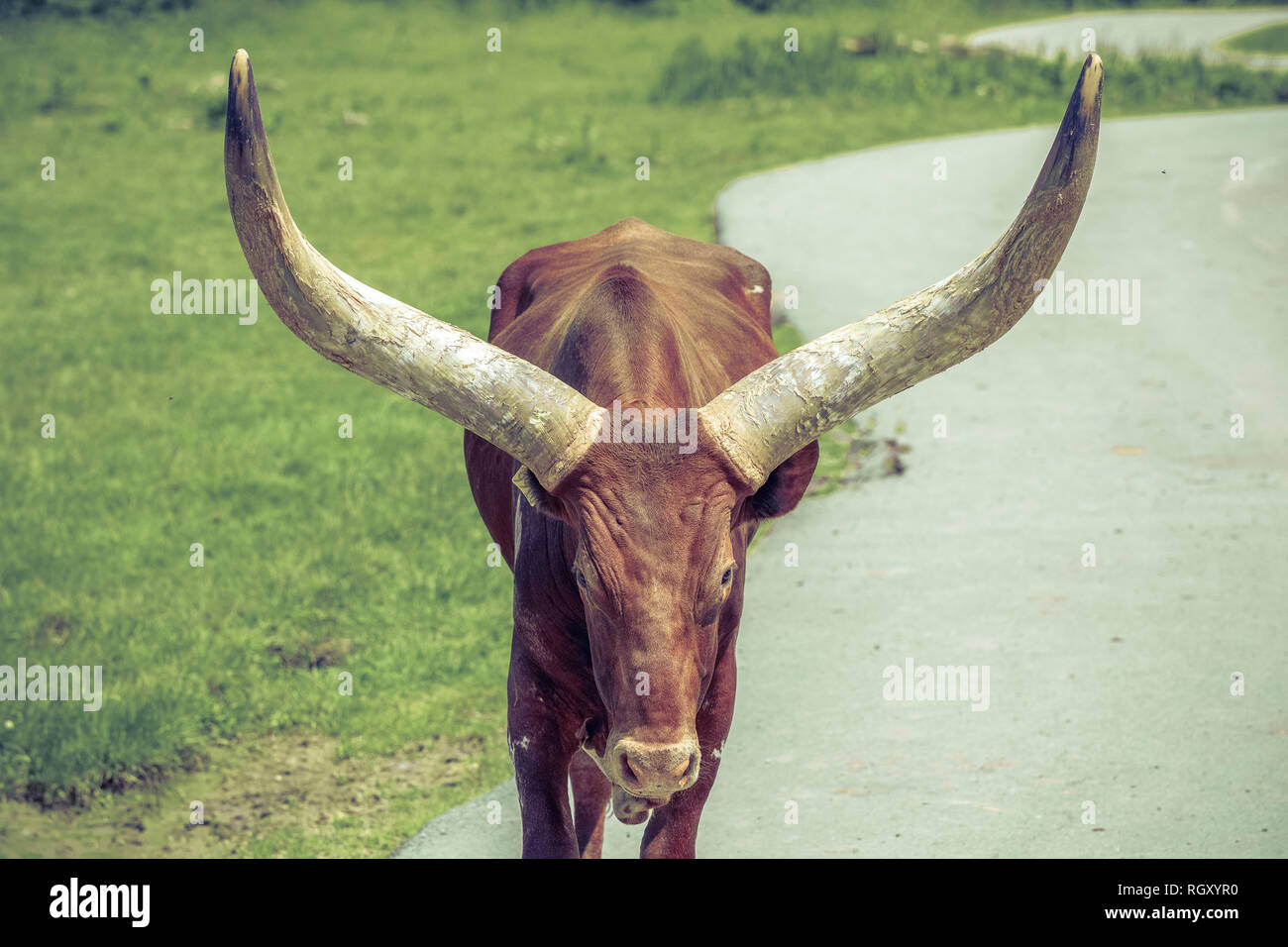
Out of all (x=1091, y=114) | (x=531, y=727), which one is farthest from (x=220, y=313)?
(x=1091, y=114)

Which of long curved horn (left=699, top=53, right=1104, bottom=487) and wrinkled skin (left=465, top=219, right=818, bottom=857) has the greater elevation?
long curved horn (left=699, top=53, right=1104, bottom=487)

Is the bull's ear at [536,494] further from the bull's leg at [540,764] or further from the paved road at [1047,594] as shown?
the paved road at [1047,594]

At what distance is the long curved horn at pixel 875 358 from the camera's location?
3289 mm

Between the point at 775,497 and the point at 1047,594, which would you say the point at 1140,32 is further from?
the point at 775,497

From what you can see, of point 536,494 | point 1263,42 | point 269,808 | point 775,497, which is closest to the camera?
point 536,494

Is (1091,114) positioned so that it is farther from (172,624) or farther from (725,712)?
(172,624)

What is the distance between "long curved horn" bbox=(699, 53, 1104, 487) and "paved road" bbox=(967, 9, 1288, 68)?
54.4ft

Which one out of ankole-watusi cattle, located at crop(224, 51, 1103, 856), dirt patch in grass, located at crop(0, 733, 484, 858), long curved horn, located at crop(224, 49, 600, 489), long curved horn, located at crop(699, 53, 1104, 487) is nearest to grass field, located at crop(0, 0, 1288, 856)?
dirt patch in grass, located at crop(0, 733, 484, 858)

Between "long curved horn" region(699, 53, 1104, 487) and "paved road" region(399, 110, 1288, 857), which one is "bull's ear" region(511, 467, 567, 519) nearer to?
"long curved horn" region(699, 53, 1104, 487)

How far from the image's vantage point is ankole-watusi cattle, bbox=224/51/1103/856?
318 centimetres

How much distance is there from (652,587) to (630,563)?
0.08 meters

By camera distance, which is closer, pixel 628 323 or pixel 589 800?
pixel 628 323

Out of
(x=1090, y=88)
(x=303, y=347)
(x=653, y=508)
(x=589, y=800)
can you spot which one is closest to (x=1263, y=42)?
(x=303, y=347)

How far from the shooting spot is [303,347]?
10.6 meters
